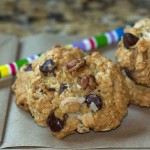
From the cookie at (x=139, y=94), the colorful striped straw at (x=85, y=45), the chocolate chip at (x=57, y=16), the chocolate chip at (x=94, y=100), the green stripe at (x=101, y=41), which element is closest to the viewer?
the chocolate chip at (x=94, y=100)

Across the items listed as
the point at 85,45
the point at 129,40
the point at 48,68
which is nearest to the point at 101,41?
the point at 85,45

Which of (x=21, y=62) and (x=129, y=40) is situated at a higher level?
(x=129, y=40)

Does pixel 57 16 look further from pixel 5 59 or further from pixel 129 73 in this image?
pixel 129 73

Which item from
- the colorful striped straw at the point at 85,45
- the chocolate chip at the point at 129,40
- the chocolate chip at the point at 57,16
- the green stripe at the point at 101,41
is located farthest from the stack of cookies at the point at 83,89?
the chocolate chip at the point at 57,16

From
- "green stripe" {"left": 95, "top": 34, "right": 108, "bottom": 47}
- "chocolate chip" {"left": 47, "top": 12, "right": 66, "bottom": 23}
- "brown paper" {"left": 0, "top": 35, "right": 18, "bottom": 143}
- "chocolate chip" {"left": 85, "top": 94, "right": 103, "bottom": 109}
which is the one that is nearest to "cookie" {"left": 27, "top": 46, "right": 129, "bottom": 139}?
"chocolate chip" {"left": 85, "top": 94, "right": 103, "bottom": 109}

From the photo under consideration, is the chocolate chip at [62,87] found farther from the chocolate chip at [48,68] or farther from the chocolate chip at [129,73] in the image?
the chocolate chip at [129,73]

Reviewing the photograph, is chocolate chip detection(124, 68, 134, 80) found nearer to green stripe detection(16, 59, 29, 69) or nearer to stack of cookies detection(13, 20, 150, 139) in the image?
stack of cookies detection(13, 20, 150, 139)
